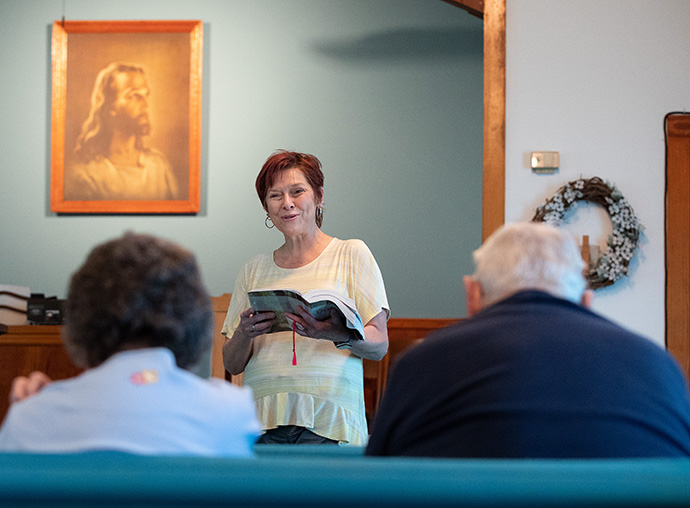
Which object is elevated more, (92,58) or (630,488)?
(92,58)

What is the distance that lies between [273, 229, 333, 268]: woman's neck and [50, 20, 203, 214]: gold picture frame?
288cm

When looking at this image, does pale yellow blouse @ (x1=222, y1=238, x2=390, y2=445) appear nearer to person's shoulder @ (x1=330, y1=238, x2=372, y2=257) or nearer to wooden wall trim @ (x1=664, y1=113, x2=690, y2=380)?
person's shoulder @ (x1=330, y1=238, x2=372, y2=257)

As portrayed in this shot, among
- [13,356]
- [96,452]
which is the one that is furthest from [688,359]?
[13,356]

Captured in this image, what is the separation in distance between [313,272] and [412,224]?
113 inches

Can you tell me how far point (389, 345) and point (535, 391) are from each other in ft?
12.0

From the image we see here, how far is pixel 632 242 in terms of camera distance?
373 centimetres

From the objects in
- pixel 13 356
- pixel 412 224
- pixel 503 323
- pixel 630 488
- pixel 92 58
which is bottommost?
pixel 13 356

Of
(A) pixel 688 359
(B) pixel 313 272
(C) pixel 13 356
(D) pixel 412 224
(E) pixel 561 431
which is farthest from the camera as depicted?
(D) pixel 412 224

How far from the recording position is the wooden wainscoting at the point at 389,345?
4.61 m

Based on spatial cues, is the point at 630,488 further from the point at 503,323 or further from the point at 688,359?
the point at 688,359

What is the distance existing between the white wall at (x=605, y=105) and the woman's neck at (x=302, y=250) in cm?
143

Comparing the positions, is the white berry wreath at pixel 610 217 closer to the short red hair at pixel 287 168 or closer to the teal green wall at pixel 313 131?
the short red hair at pixel 287 168

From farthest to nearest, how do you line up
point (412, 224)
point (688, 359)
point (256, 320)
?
point (412, 224) < point (688, 359) < point (256, 320)

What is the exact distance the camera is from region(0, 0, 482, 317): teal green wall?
215 inches
